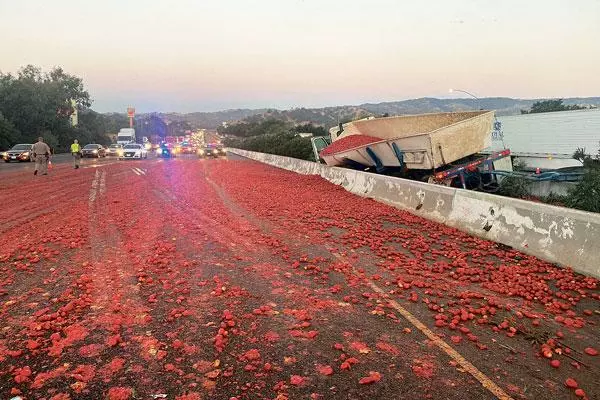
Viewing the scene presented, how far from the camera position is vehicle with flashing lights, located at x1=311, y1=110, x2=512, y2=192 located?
48.5 feet

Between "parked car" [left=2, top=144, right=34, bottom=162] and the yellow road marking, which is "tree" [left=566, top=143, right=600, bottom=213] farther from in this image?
"parked car" [left=2, top=144, right=34, bottom=162]

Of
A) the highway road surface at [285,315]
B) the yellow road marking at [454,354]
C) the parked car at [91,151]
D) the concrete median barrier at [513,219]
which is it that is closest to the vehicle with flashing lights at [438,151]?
the concrete median barrier at [513,219]

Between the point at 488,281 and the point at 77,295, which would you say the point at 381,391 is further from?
the point at 77,295

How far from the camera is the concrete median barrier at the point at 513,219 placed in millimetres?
6602

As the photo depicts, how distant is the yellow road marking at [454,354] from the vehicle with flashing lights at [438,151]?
1009 cm

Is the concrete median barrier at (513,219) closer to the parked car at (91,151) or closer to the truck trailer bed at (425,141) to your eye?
the truck trailer bed at (425,141)

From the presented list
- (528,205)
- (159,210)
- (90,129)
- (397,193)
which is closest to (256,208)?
(159,210)

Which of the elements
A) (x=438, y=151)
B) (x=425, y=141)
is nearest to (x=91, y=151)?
(x=425, y=141)

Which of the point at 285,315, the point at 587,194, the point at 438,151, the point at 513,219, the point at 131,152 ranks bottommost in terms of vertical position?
the point at 587,194

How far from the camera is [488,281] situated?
6453 millimetres

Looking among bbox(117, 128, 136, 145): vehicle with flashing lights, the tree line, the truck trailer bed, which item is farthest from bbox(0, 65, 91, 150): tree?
the truck trailer bed

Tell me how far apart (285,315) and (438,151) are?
37.0 ft

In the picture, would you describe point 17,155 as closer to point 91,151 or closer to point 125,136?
point 91,151

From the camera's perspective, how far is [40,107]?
2501 inches
